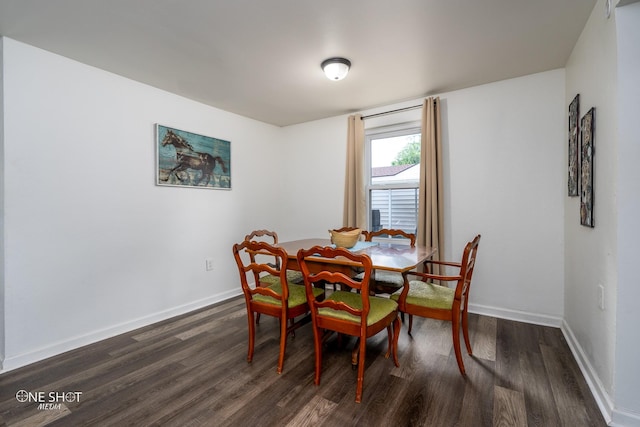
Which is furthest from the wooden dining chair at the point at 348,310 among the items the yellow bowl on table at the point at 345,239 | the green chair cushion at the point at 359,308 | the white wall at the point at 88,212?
the white wall at the point at 88,212

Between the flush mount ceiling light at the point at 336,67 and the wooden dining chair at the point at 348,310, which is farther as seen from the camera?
the flush mount ceiling light at the point at 336,67

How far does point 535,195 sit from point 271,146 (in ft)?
10.6

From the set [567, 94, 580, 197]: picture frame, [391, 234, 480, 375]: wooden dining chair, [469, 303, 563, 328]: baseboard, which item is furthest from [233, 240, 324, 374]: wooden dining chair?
[567, 94, 580, 197]: picture frame

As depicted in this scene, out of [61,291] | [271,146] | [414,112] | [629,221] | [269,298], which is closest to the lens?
[629,221]

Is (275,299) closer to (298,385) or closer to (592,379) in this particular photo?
(298,385)

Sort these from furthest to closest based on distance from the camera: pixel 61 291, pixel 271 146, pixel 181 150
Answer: pixel 271 146, pixel 181 150, pixel 61 291

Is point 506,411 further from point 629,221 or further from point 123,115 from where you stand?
point 123,115

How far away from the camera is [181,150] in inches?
124

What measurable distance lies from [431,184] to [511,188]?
722 mm

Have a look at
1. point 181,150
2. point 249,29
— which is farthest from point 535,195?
point 181,150

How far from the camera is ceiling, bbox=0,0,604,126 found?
1.79 m

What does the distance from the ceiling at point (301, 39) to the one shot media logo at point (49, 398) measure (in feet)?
7.65

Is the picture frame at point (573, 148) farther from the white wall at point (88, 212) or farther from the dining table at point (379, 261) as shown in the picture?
the white wall at point (88, 212)

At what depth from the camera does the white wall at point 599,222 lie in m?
1.55
